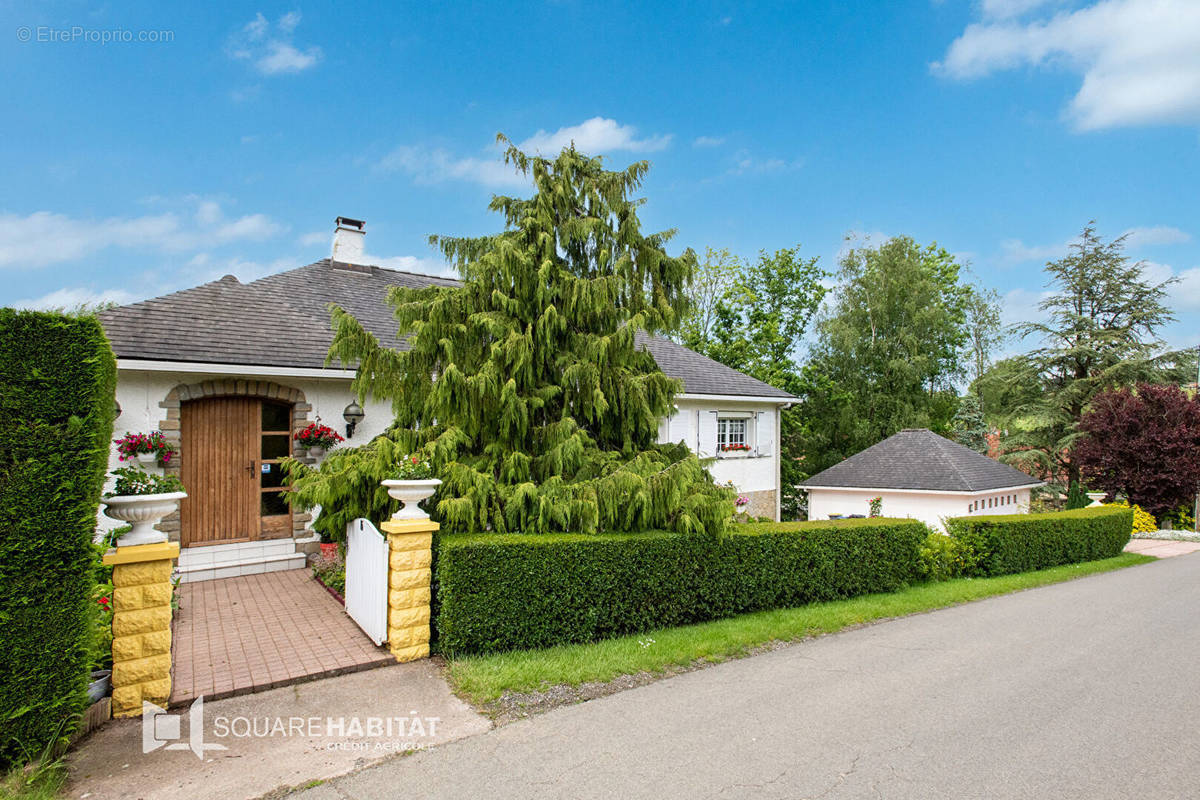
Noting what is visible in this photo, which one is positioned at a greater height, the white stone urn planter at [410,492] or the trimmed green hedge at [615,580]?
the white stone urn planter at [410,492]

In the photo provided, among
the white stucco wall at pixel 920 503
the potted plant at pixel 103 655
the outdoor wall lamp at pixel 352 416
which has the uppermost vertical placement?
the outdoor wall lamp at pixel 352 416

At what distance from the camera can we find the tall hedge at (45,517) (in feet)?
11.8

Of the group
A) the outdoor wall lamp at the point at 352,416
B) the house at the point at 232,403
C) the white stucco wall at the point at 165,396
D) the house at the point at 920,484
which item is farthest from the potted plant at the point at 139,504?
the house at the point at 920,484

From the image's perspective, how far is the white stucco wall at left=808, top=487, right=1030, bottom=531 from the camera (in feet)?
54.6

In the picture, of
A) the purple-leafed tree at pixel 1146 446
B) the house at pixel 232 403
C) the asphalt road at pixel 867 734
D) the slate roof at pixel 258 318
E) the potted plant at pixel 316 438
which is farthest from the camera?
the purple-leafed tree at pixel 1146 446

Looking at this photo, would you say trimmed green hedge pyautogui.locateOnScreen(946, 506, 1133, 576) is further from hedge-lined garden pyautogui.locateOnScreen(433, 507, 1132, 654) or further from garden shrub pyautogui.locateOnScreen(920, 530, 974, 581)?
hedge-lined garden pyautogui.locateOnScreen(433, 507, 1132, 654)

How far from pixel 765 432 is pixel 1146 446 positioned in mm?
11181

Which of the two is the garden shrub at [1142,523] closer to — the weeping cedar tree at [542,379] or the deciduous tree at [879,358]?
the deciduous tree at [879,358]

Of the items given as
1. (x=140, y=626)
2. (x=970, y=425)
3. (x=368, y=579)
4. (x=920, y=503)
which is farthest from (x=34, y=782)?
(x=970, y=425)

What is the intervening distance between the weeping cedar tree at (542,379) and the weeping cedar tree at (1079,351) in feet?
76.5

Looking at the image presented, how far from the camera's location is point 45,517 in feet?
12.1

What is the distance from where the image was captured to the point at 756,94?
14.1 metres

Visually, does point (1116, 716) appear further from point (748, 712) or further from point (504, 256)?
point (504, 256)

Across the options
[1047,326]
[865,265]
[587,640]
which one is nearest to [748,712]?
→ [587,640]
